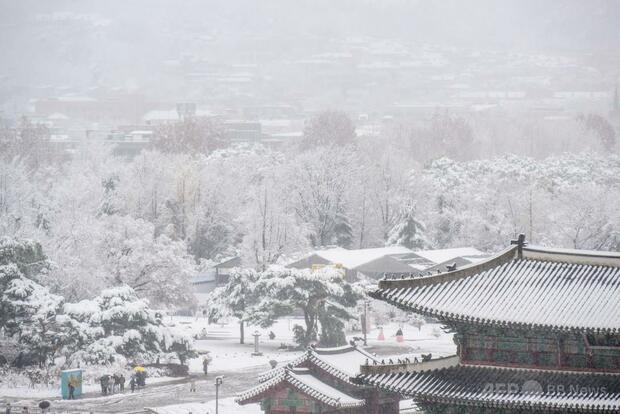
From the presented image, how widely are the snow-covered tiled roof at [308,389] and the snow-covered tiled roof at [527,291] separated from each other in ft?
56.4

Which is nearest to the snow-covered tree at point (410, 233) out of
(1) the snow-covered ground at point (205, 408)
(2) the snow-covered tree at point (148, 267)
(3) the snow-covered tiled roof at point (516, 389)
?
(2) the snow-covered tree at point (148, 267)

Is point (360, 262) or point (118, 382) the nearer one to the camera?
point (118, 382)

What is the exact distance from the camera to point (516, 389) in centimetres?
4062

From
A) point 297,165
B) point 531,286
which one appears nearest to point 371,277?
point 297,165

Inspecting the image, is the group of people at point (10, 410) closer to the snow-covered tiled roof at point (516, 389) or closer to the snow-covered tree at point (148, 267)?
the snow-covered tree at point (148, 267)

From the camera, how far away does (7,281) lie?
267 ft

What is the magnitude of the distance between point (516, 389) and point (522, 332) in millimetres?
1760

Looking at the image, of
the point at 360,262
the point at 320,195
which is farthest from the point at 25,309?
the point at 320,195

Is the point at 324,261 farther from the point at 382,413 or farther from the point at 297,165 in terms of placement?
the point at 382,413

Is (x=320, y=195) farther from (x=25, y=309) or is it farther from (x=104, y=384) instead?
(x=104, y=384)

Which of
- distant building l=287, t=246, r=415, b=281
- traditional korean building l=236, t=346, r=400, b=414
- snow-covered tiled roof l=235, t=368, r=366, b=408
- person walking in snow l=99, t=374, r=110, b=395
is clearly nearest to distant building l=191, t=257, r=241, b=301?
distant building l=287, t=246, r=415, b=281

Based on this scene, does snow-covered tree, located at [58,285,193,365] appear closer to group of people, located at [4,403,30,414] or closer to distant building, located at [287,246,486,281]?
group of people, located at [4,403,30,414]

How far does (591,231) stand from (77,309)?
213 feet

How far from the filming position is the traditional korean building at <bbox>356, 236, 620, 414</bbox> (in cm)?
3991
